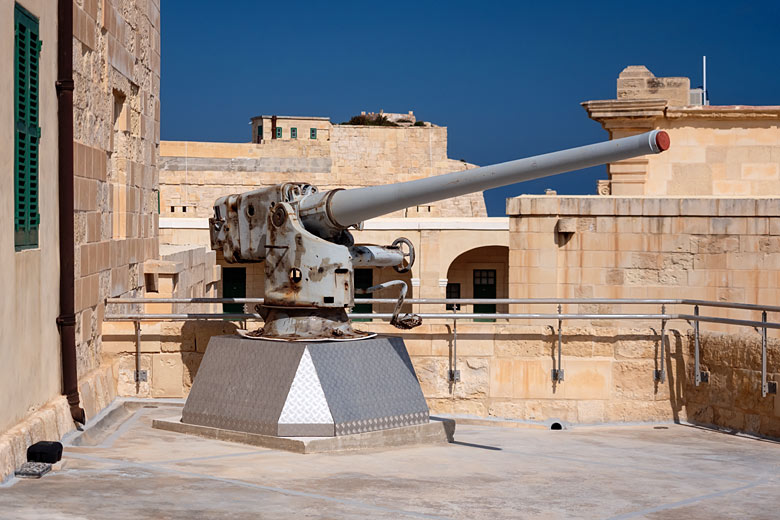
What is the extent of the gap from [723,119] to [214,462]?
32.1 ft

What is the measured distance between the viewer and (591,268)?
12453mm

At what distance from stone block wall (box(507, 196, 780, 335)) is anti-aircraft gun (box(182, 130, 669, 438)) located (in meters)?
5.02

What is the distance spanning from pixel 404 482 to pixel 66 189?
309cm

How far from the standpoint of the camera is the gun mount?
7.16 metres

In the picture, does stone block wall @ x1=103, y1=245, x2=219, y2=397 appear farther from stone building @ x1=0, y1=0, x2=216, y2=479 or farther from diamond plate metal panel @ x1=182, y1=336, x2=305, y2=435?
diamond plate metal panel @ x1=182, y1=336, x2=305, y2=435

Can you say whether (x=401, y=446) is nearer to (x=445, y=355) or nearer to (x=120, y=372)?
(x=445, y=355)

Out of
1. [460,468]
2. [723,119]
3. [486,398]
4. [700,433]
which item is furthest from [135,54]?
[723,119]

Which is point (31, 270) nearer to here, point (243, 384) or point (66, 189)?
point (66, 189)

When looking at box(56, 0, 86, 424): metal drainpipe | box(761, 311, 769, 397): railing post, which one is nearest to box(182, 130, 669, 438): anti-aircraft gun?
box(56, 0, 86, 424): metal drainpipe

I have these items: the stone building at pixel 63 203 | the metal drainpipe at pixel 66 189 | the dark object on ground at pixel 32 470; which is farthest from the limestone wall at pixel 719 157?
the dark object on ground at pixel 32 470

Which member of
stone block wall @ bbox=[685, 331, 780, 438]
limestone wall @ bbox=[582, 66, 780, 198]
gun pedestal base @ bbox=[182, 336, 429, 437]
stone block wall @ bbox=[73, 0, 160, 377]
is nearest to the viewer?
gun pedestal base @ bbox=[182, 336, 429, 437]

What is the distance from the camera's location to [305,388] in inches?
278

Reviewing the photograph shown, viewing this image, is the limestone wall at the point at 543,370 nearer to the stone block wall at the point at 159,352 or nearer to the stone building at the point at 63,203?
the stone block wall at the point at 159,352

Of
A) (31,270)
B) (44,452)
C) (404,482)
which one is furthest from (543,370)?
(44,452)
